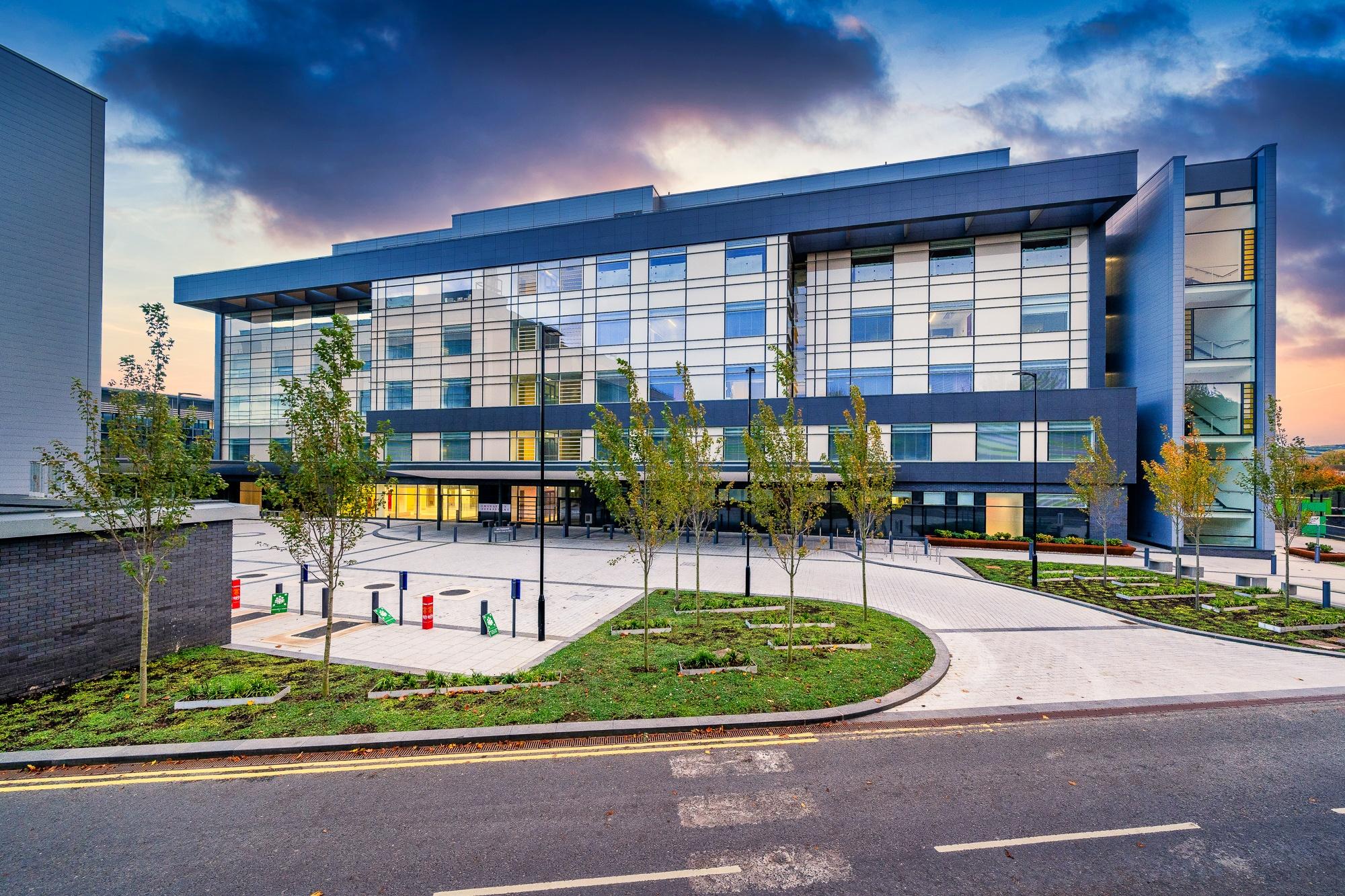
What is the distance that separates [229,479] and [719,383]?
46.6 meters

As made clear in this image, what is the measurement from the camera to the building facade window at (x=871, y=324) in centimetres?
3662

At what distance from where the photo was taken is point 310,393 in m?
9.88

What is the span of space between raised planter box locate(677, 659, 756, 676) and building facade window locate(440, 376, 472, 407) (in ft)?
117

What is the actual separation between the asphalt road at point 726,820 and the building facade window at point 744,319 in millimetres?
30657

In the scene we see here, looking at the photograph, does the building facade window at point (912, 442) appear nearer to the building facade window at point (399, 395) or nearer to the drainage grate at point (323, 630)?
the drainage grate at point (323, 630)

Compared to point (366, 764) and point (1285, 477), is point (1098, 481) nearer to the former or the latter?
point (1285, 477)

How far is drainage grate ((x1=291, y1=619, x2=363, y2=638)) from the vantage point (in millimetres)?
14297

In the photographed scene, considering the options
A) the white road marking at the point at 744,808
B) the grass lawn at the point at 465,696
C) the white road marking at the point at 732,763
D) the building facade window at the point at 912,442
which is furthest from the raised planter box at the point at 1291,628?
the building facade window at the point at 912,442

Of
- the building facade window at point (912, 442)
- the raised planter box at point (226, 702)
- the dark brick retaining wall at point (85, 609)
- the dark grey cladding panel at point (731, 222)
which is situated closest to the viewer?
the raised planter box at point (226, 702)

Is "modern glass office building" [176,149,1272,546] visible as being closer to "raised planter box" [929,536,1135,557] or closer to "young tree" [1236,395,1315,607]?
"raised planter box" [929,536,1135,557]

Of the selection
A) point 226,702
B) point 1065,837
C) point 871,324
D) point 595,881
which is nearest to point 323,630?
point 226,702

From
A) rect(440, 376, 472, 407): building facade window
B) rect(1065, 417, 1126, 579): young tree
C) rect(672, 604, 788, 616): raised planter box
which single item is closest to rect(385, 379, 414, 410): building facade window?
rect(440, 376, 472, 407): building facade window

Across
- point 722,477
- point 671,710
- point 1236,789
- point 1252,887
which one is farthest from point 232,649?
point 722,477

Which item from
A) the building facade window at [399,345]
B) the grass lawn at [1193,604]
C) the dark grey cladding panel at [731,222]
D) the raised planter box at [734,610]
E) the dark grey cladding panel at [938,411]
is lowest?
the raised planter box at [734,610]
